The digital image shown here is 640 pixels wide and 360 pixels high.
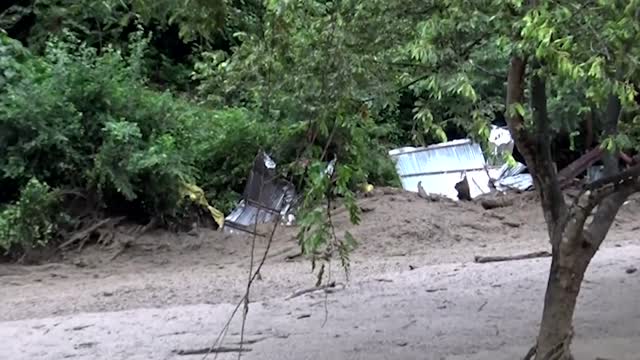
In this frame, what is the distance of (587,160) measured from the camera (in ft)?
44.8

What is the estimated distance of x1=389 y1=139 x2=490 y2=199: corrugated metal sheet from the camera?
19.4 m

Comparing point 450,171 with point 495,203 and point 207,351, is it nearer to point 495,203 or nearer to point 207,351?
point 495,203

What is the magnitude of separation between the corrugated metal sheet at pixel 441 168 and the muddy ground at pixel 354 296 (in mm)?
2481

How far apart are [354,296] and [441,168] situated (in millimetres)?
9606

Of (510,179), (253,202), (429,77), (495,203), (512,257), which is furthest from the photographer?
(510,179)

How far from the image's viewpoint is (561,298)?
19.1ft

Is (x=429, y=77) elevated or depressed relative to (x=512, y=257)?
elevated

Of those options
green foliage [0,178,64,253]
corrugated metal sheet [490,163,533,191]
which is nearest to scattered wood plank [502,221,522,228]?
corrugated metal sheet [490,163,533,191]

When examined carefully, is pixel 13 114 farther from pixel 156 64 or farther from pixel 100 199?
pixel 156 64

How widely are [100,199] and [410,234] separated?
4.94 metres

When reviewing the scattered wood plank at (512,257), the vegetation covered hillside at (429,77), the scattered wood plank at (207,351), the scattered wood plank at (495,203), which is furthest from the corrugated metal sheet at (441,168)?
the scattered wood plank at (207,351)

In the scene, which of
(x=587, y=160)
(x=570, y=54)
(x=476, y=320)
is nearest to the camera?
(x=570, y=54)

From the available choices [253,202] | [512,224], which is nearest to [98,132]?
[253,202]

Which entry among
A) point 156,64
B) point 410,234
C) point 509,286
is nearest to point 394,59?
point 509,286
